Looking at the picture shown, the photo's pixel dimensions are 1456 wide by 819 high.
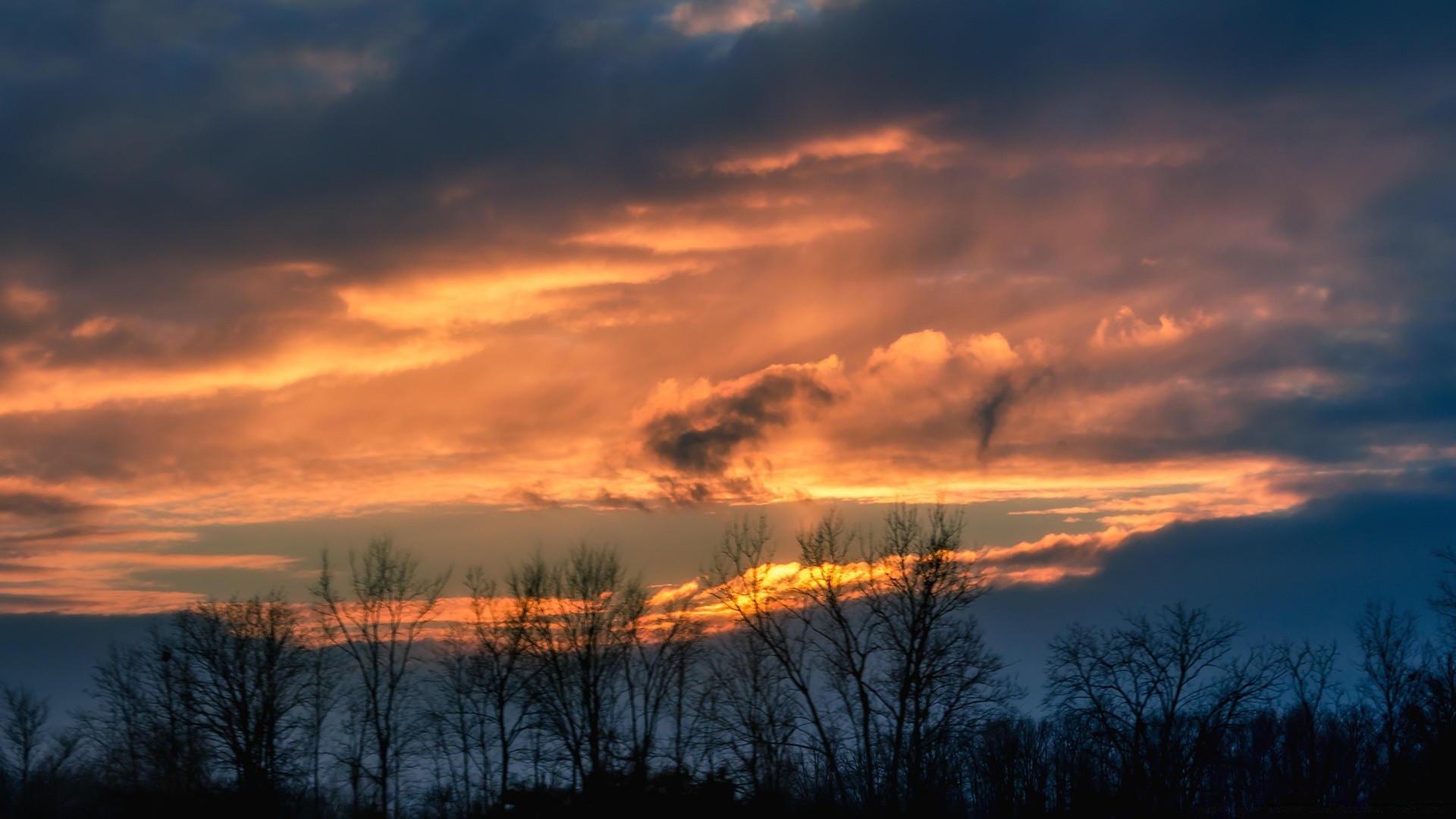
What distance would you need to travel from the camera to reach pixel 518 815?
49.8 m

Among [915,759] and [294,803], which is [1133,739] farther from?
[294,803]

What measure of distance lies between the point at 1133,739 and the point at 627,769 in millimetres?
30267

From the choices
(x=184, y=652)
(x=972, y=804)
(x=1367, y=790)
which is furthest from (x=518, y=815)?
(x=1367, y=790)

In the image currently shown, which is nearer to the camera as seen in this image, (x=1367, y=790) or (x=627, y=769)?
(x=627, y=769)

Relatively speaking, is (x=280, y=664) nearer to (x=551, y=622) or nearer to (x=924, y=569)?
(x=551, y=622)

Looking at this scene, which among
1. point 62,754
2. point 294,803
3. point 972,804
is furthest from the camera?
point 62,754

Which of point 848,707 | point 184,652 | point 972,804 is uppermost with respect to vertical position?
point 184,652

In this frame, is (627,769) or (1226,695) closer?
(627,769)

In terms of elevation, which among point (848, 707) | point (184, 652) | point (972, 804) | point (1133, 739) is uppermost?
point (184, 652)

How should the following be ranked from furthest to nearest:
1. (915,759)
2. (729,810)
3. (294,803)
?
1. (294,803)
2. (915,759)
3. (729,810)

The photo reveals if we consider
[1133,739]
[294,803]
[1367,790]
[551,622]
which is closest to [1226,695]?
[1133,739]

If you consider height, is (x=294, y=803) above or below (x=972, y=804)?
above

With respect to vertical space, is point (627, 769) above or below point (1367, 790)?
→ above

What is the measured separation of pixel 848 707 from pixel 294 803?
3016cm
